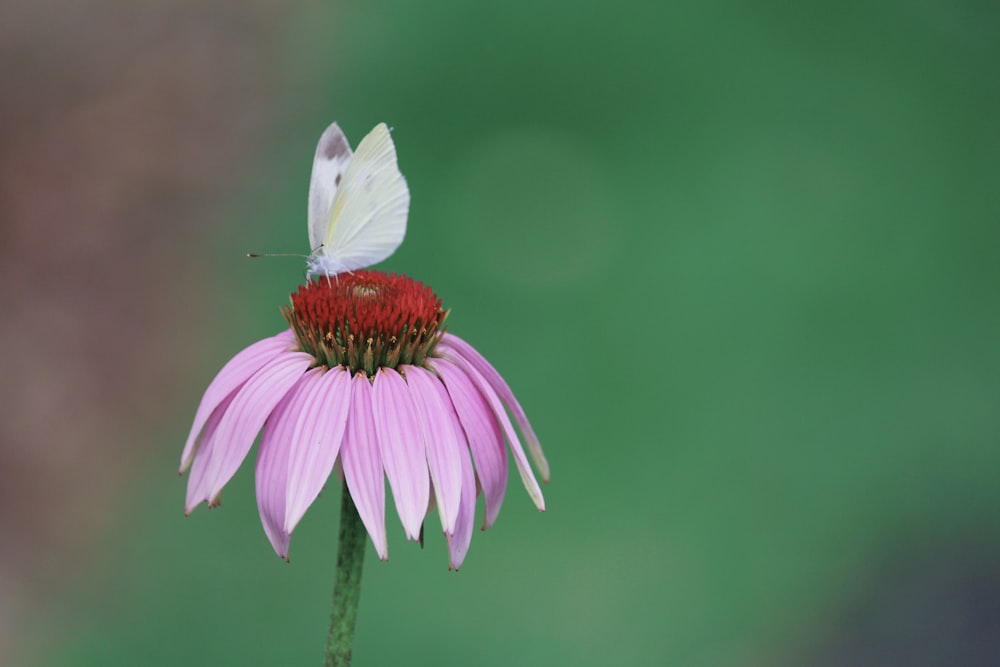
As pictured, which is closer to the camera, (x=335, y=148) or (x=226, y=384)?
(x=226, y=384)

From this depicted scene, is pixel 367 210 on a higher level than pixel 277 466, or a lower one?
higher

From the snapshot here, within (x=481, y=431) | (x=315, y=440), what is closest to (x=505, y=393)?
(x=481, y=431)

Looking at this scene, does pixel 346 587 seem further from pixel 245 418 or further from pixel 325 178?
pixel 325 178

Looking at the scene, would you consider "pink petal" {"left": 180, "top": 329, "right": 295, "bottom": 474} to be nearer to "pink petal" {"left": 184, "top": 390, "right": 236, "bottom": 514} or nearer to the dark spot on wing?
"pink petal" {"left": 184, "top": 390, "right": 236, "bottom": 514}

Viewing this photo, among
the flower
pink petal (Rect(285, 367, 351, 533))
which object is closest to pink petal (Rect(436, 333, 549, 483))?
the flower

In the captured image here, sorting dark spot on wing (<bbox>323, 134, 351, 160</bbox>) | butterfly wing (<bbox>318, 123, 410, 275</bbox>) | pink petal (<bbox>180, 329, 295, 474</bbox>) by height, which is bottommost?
pink petal (<bbox>180, 329, 295, 474</bbox>)

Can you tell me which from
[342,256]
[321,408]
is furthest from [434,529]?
[321,408]

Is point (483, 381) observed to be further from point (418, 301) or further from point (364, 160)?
point (364, 160)
